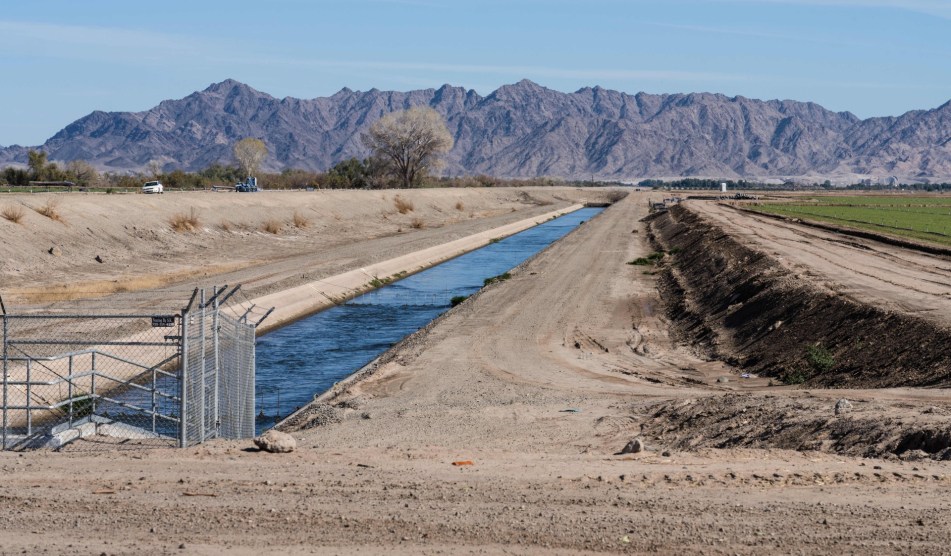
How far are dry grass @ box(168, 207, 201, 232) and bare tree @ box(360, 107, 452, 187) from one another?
91.8 m

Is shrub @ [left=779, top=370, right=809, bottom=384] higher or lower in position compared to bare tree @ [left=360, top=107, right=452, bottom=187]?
lower

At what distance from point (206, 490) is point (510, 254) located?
60.5 m

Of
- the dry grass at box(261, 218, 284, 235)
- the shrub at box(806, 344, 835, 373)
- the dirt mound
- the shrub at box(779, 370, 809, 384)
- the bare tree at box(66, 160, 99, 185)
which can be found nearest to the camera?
the dirt mound

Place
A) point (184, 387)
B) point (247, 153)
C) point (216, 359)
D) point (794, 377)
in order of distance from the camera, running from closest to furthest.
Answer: point (184, 387) → point (216, 359) → point (794, 377) → point (247, 153)

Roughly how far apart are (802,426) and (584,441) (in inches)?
127

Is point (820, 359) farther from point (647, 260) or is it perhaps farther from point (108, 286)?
point (647, 260)

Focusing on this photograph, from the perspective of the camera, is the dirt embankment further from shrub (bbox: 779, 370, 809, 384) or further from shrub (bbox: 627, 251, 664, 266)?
shrub (bbox: 779, 370, 809, 384)

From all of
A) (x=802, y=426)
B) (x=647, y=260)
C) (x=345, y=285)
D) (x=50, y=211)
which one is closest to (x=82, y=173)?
(x=50, y=211)

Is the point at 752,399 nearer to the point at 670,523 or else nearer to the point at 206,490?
the point at 670,523

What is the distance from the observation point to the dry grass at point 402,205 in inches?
4180

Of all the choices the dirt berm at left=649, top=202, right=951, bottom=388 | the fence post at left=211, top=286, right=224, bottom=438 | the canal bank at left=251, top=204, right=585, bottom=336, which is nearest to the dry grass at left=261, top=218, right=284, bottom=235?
the canal bank at left=251, top=204, right=585, bottom=336

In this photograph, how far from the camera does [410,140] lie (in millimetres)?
155375

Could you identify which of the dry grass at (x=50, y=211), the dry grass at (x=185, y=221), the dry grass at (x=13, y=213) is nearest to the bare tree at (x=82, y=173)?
the dry grass at (x=185, y=221)

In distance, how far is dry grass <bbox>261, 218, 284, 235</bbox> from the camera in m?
70.6
